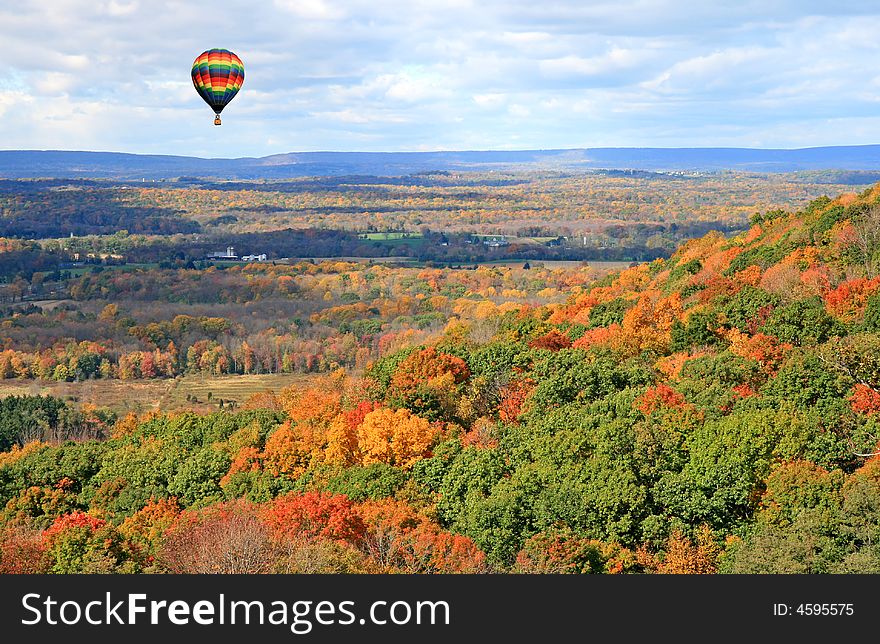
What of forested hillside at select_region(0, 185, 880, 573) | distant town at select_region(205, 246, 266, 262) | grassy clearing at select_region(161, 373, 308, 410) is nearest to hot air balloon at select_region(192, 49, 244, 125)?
forested hillside at select_region(0, 185, 880, 573)

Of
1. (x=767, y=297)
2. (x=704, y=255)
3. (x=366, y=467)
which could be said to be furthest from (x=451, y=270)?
(x=366, y=467)

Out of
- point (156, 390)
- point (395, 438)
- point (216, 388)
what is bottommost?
point (156, 390)

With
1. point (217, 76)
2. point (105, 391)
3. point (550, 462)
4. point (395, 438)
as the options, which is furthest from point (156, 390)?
point (550, 462)

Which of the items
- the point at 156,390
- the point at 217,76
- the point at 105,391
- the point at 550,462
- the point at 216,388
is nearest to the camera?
the point at 550,462

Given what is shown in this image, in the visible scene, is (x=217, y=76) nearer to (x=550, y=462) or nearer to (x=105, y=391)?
(x=550, y=462)

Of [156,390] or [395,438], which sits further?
[156,390]

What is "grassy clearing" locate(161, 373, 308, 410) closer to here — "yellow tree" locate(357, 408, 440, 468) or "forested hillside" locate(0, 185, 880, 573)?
"forested hillside" locate(0, 185, 880, 573)

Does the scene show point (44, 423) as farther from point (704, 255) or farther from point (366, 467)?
point (704, 255)
